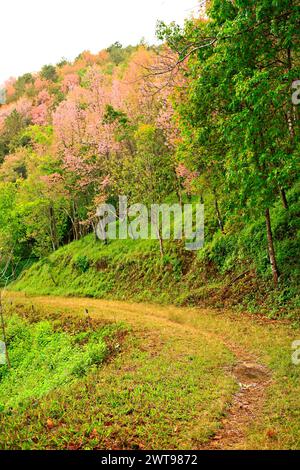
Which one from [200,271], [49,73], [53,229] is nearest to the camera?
[200,271]

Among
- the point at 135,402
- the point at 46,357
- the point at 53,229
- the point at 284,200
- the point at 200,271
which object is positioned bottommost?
the point at 46,357

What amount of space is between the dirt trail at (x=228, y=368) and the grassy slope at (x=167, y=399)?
0.11 metres

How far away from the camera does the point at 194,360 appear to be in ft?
35.4

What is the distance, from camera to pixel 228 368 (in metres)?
10.3

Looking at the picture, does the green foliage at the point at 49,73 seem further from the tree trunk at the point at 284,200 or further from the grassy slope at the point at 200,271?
the tree trunk at the point at 284,200

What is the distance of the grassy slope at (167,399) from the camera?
664 centimetres

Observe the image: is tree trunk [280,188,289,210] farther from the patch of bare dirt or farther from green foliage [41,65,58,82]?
green foliage [41,65,58,82]

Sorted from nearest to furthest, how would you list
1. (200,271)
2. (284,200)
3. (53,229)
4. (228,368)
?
1. (228,368)
2. (284,200)
3. (200,271)
4. (53,229)

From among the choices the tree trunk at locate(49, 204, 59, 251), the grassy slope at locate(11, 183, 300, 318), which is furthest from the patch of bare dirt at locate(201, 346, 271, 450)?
the tree trunk at locate(49, 204, 59, 251)

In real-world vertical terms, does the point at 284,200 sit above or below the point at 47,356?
above

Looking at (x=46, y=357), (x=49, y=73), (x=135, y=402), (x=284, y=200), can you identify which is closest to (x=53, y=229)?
(x=46, y=357)

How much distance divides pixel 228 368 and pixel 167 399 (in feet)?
9.36

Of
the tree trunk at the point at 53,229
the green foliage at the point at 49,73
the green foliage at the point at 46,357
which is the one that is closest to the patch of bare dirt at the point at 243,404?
the green foliage at the point at 46,357

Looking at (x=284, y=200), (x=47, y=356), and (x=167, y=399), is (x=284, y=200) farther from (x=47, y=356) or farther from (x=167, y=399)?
(x=47, y=356)
